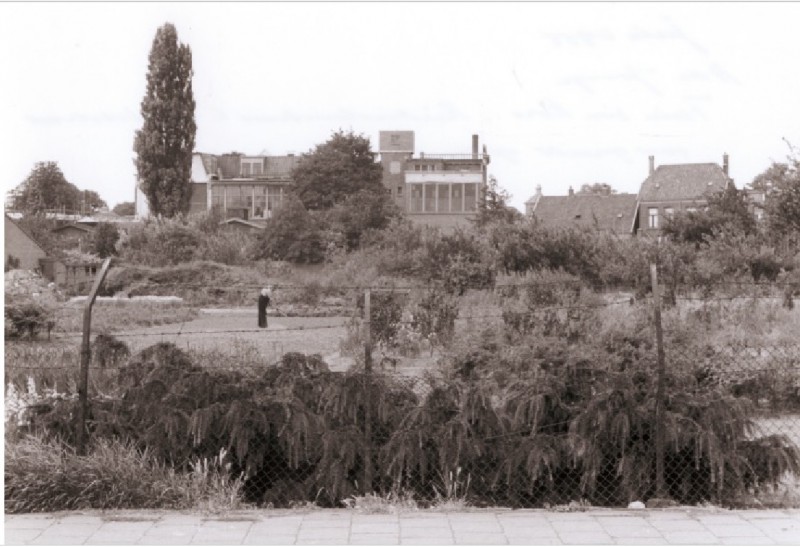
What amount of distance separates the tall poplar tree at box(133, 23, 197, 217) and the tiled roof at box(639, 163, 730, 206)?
30133 millimetres

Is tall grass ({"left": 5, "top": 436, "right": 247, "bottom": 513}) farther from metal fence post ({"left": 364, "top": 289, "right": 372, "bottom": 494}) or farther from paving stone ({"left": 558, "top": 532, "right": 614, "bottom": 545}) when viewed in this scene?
paving stone ({"left": 558, "top": 532, "right": 614, "bottom": 545})

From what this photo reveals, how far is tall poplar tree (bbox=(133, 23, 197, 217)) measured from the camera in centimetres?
5591

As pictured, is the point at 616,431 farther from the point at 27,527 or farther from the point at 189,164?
the point at 189,164

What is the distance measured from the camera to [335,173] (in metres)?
63.9

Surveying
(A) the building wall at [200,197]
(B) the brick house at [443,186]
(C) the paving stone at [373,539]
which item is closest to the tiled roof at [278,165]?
(A) the building wall at [200,197]

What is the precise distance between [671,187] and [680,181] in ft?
2.71

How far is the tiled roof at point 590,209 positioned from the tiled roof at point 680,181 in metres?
1.44

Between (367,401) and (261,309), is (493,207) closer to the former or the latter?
(261,309)

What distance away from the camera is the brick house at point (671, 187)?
2611 inches

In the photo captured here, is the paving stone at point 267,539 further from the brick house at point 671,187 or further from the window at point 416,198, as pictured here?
the brick house at point 671,187

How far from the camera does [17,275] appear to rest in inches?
1380

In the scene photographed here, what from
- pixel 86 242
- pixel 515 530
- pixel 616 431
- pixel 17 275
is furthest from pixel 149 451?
pixel 86 242

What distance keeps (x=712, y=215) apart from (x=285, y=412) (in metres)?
38.2

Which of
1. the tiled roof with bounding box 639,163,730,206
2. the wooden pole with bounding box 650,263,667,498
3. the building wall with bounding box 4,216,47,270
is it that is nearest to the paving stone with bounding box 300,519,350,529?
the wooden pole with bounding box 650,263,667,498
